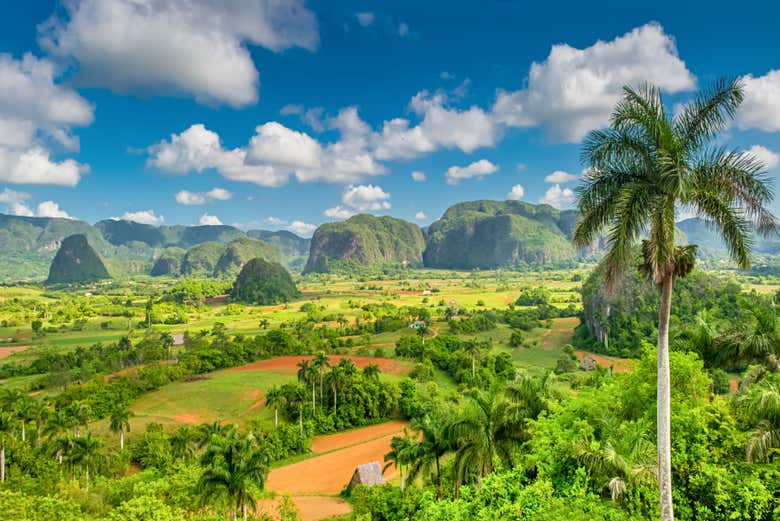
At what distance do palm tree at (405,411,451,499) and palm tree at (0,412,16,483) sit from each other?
1303 inches

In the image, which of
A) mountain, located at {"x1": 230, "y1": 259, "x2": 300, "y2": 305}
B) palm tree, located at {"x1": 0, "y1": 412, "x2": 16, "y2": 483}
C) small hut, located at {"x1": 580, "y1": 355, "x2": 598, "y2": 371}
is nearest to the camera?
palm tree, located at {"x1": 0, "y1": 412, "x2": 16, "y2": 483}

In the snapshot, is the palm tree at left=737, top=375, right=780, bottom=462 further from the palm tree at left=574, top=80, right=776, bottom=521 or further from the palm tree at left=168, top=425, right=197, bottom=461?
the palm tree at left=168, top=425, right=197, bottom=461

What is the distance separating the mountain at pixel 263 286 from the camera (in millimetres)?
167125

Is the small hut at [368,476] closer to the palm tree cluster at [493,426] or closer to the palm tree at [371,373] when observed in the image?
the palm tree cluster at [493,426]

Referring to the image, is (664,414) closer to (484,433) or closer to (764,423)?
(764,423)

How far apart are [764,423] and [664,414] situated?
4.54 meters

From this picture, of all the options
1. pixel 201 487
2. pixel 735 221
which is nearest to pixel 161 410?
pixel 201 487

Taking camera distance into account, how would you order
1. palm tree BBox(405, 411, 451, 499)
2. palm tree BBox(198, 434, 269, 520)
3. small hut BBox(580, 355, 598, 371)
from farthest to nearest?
small hut BBox(580, 355, 598, 371) < palm tree BBox(405, 411, 451, 499) < palm tree BBox(198, 434, 269, 520)

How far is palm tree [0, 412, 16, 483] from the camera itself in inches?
1342

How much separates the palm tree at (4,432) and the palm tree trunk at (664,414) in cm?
4479

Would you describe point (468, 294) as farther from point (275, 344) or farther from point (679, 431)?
point (679, 431)

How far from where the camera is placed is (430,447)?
2328 cm

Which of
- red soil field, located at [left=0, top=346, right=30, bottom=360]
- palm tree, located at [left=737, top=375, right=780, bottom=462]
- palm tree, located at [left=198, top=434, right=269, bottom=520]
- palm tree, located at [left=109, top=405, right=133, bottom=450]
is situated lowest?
red soil field, located at [left=0, top=346, right=30, bottom=360]

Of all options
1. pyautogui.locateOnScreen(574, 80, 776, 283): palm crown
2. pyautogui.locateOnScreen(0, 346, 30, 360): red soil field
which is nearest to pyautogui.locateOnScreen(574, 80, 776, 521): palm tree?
pyautogui.locateOnScreen(574, 80, 776, 283): palm crown
